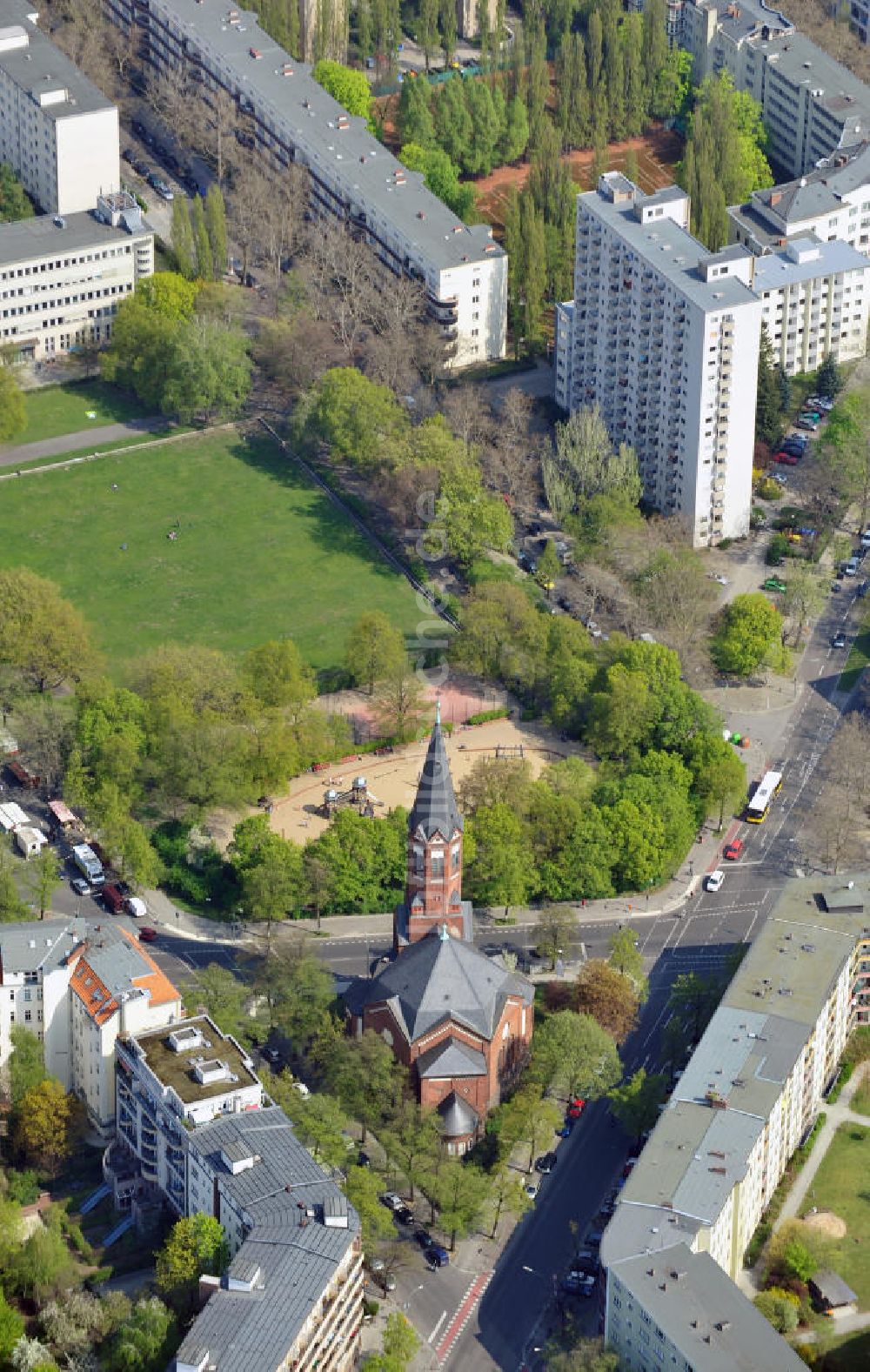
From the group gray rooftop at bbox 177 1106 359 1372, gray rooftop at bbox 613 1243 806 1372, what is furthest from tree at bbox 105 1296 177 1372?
gray rooftop at bbox 613 1243 806 1372

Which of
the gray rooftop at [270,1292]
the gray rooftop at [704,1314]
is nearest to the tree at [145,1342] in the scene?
the gray rooftop at [270,1292]

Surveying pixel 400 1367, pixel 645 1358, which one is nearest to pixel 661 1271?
pixel 645 1358

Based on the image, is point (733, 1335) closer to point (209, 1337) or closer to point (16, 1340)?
point (209, 1337)

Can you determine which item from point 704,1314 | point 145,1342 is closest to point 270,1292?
point 145,1342

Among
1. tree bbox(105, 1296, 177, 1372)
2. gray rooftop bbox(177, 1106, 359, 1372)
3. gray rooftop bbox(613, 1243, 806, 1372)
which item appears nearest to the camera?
gray rooftop bbox(177, 1106, 359, 1372)

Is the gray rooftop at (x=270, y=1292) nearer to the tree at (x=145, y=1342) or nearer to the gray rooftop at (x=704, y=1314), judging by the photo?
the tree at (x=145, y=1342)

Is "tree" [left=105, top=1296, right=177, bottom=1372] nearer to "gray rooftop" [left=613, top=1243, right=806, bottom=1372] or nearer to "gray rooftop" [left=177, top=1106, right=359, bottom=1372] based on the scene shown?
"gray rooftop" [left=177, top=1106, right=359, bottom=1372]

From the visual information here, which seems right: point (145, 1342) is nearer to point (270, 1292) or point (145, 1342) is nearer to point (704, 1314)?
point (270, 1292)
